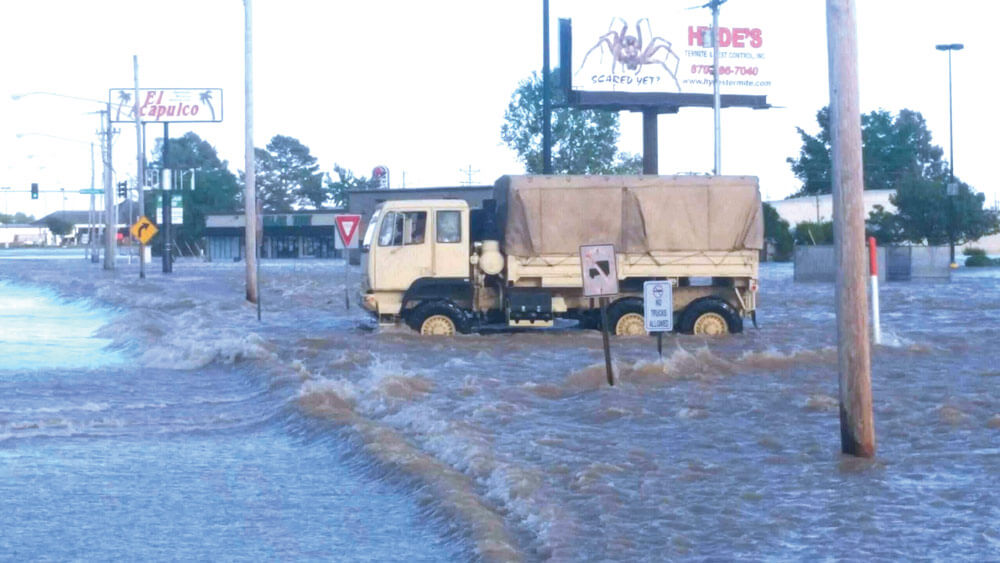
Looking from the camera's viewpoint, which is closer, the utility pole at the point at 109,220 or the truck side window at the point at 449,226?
the truck side window at the point at 449,226

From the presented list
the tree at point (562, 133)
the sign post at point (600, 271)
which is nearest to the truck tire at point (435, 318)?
the sign post at point (600, 271)

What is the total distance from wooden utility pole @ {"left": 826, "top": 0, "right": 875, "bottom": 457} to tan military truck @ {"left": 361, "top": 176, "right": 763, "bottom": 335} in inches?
560

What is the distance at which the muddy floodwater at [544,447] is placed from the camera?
915 cm

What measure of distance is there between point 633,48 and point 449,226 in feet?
82.4

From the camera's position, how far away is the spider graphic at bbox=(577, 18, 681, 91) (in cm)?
4841

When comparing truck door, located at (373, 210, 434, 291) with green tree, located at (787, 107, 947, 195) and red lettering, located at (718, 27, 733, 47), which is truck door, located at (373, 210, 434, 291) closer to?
red lettering, located at (718, 27, 733, 47)

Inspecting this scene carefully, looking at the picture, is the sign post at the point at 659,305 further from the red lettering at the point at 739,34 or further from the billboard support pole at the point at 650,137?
the red lettering at the point at 739,34

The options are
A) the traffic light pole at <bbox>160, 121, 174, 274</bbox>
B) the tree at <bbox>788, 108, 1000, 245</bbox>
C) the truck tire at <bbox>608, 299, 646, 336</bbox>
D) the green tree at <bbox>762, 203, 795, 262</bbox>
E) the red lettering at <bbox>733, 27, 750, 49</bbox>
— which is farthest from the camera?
the green tree at <bbox>762, 203, 795, 262</bbox>

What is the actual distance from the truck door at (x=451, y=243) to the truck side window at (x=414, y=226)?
23 cm

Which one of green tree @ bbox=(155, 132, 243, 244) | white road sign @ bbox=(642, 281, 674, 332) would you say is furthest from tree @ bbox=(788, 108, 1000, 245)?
green tree @ bbox=(155, 132, 243, 244)

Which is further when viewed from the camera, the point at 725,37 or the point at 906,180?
the point at 906,180

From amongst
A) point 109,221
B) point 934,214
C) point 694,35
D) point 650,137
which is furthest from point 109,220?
point 934,214

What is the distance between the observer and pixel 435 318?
25078 mm

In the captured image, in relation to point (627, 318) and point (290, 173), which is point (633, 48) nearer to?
point (627, 318)
